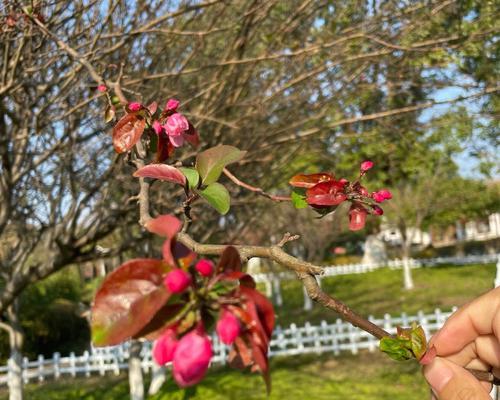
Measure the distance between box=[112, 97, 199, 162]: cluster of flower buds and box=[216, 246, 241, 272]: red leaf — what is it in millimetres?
607

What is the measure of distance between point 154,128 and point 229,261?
677mm

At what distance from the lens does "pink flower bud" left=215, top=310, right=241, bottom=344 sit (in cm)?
62

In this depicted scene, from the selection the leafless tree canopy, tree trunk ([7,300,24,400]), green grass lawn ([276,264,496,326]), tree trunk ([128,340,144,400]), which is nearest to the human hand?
the leafless tree canopy

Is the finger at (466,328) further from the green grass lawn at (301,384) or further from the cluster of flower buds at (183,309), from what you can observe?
the green grass lawn at (301,384)

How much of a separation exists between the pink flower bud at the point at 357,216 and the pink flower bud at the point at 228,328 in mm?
725

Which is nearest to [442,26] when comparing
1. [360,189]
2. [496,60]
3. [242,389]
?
[496,60]

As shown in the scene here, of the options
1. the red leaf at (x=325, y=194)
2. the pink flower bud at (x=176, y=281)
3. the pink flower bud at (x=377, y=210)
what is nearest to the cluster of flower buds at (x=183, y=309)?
the pink flower bud at (x=176, y=281)

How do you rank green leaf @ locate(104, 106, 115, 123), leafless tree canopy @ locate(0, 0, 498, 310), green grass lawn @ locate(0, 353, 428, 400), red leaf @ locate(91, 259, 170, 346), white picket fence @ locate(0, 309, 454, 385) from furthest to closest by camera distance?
white picket fence @ locate(0, 309, 454, 385) < green grass lawn @ locate(0, 353, 428, 400) < leafless tree canopy @ locate(0, 0, 498, 310) < green leaf @ locate(104, 106, 115, 123) < red leaf @ locate(91, 259, 170, 346)

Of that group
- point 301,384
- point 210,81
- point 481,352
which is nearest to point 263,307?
point 481,352

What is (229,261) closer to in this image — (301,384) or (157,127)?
(157,127)

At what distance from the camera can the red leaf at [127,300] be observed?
0.58 meters

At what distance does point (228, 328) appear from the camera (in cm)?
62

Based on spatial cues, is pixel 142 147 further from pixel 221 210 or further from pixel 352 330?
pixel 352 330

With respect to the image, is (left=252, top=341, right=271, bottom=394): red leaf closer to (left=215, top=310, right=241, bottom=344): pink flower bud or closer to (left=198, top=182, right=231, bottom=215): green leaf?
(left=215, top=310, right=241, bottom=344): pink flower bud
